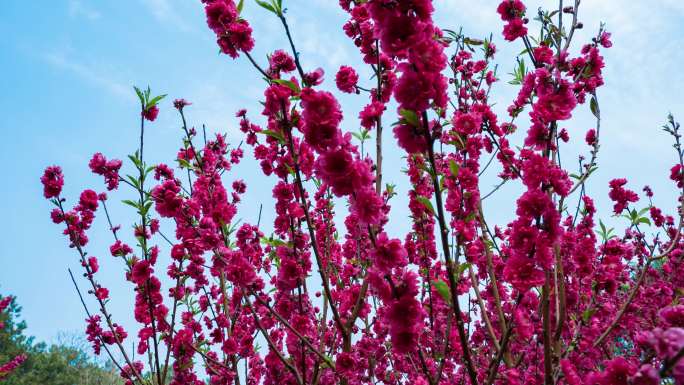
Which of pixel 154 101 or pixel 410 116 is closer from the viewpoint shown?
pixel 410 116

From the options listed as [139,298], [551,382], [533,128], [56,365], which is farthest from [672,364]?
[56,365]

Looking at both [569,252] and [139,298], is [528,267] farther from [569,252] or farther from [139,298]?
[139,298]

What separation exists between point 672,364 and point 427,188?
10.4 feet

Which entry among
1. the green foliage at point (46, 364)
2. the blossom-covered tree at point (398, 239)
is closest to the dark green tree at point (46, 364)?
the green foliage at point (46, 364)

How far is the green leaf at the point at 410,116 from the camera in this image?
2.05 m

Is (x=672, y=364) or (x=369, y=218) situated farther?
(x=369, y=218)

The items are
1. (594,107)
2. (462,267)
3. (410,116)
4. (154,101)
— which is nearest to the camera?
(410,116)

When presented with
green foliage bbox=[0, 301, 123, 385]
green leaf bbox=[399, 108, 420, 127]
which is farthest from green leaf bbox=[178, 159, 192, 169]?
green foliage bbox=[0, 301, 123, 385]

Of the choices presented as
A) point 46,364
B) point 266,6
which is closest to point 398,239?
point 266,6

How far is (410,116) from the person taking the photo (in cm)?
207

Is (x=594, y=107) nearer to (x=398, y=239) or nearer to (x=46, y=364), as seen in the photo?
(x=398, y=239)

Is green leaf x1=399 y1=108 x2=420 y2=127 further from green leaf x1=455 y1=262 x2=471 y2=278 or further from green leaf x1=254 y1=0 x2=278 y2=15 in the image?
green leaf x1=254 y1=0 x2=278 y2=15

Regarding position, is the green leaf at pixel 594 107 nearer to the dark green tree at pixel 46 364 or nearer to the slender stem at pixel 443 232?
the slender stem at pixel 443 232

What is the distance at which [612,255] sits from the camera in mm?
4836
